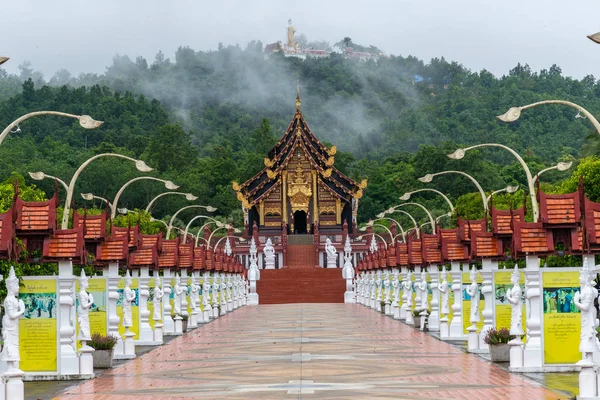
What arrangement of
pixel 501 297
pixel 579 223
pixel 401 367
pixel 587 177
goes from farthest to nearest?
pixel 587 177 < pixel 501 297 < pixel 401 367 < pixel 579 223

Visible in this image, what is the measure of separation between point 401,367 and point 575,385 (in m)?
5.78

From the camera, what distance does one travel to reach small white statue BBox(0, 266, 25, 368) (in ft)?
69.3

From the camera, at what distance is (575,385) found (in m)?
23.5

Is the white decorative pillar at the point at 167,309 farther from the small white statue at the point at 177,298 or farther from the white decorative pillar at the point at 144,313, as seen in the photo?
the white decorative pillar at the point at 144,313

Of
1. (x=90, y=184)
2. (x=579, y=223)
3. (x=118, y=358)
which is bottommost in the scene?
(x=118, y=358)

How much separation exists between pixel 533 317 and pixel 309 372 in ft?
15.6

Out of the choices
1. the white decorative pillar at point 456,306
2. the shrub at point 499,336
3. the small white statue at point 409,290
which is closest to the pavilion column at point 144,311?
the white decorative pillar at point 456,306

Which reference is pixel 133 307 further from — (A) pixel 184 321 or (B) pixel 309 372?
(A) pixel 184 321

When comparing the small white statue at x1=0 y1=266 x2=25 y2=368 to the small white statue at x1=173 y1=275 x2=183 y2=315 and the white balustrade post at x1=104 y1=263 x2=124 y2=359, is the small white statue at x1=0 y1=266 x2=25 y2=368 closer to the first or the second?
the white balustrade post at x1=104 y1=263 x2=124 y2=359

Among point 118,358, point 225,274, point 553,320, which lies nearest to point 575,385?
point 553,320

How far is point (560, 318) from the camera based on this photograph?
83.7ft

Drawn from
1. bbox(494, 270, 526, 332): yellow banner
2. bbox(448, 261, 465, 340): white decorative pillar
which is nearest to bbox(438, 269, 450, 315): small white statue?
bbox(448, 261, 465, 340): white decorative pillar

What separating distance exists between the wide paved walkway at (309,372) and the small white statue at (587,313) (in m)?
0.94

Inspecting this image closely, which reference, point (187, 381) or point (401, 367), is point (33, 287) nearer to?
point (187, 381)
